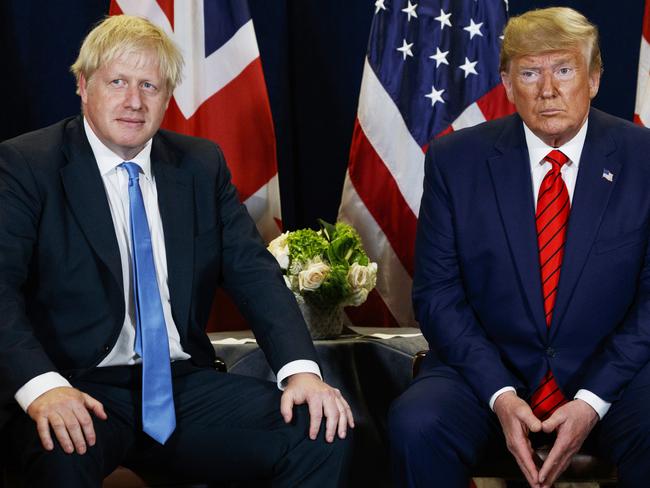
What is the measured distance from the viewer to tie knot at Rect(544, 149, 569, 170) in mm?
3006

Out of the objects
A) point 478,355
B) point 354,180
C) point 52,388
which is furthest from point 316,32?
point 52,388

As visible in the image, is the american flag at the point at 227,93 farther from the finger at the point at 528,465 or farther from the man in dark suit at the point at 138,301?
the finger at the point at 528,465

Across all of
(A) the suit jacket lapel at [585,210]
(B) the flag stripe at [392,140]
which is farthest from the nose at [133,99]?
(B) the flag stripe at [392,140]

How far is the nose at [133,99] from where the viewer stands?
9.24ft

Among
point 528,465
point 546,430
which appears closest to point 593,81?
point 546,430

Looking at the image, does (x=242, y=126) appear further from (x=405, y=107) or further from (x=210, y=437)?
(x=210, y=437)

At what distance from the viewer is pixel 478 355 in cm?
287

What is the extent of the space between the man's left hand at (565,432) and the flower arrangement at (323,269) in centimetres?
106

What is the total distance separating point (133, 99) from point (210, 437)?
0.91 m

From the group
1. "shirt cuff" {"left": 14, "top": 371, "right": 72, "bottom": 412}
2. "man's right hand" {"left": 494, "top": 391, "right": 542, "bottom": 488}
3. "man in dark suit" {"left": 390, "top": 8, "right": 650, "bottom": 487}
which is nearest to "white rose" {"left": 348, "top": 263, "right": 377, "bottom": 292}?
"man in dark suit" {"left": 390, "top": 8, "right": 650, "bottom": 487}

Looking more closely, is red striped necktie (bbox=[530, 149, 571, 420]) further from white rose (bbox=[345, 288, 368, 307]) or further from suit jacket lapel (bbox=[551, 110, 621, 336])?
white rose (bbox=[345, 288, 368, 307])

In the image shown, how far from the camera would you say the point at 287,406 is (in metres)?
2.61

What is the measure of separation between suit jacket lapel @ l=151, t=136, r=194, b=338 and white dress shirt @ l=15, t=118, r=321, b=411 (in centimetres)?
3

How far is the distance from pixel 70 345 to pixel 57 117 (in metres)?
1.98
